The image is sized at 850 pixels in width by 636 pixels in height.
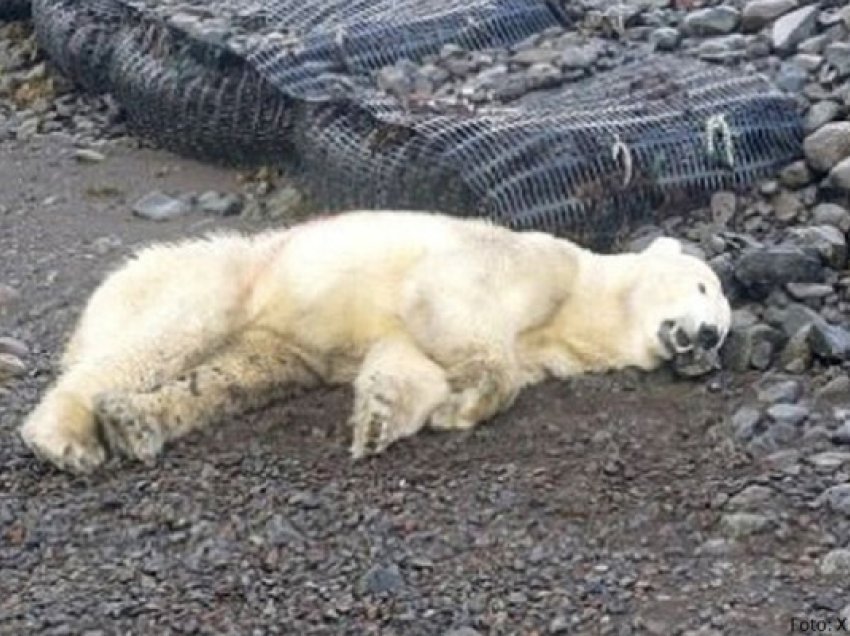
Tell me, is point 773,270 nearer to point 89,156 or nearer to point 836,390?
point 836,390

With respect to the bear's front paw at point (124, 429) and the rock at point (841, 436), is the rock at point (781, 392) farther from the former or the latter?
the bear's front paw at point (124, 429)

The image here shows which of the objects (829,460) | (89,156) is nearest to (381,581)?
(829,460)

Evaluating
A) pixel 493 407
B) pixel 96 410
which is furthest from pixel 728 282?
pixel 96 410

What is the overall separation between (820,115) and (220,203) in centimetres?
296

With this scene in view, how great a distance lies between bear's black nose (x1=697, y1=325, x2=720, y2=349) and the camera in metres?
7.21

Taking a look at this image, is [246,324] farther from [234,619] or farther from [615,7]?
[615,7]

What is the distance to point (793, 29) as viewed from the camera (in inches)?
379

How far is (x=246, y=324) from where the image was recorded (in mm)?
7266

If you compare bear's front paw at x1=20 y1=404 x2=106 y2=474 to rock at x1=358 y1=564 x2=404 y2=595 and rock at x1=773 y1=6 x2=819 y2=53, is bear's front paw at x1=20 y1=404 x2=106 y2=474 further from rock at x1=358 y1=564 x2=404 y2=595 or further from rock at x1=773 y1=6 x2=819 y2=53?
rock at x1=773 y1=6 x2=819 y2=53

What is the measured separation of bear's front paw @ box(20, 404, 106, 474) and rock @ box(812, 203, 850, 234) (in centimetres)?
308

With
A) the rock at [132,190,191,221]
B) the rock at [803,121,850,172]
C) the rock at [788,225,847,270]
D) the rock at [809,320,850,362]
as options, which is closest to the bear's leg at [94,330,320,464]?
the rock at [809,320,850,362]

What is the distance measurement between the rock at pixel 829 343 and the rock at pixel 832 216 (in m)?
1.01

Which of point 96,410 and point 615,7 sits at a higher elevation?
point 96,410

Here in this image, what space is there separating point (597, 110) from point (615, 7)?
172cm
